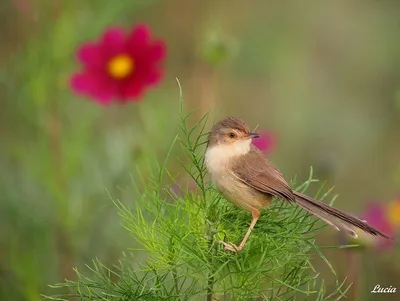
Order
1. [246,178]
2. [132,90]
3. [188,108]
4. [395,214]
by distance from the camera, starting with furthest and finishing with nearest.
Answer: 1. [188,108]
2. [395,214]
3. [132,90]
4. [246,178]

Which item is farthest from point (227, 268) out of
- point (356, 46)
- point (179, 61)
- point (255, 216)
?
point (356, 46)

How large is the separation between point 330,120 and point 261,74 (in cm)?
50

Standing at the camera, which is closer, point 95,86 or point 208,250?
point 208,250

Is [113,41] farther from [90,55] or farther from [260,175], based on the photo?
[260,175]

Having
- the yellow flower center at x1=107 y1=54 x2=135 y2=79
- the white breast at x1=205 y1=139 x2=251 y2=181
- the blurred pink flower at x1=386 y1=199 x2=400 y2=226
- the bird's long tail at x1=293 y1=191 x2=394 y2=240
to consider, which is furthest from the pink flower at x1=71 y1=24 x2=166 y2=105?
the bird's long tail at x1=293 y1=191 x2=394 y2=240

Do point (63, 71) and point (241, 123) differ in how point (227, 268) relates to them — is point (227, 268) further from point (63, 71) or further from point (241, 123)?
point (63, 71)

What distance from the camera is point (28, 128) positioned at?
3.79m

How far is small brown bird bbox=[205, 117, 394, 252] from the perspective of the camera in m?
1.73

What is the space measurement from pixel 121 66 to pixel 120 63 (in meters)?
0.03

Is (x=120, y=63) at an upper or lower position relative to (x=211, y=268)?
upper

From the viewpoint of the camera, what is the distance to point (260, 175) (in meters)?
1.92

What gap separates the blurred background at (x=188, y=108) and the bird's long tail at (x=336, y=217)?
62 centimetres

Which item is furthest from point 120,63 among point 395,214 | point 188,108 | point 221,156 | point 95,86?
point 221,156

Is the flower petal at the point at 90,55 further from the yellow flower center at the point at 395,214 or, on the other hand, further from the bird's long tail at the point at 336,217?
the bird's long tail at the point at 336,217
